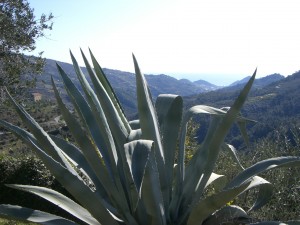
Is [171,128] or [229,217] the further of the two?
[171,128]

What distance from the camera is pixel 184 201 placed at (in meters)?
2.67

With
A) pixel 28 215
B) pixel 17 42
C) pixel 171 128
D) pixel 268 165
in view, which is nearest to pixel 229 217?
pixel 268 165

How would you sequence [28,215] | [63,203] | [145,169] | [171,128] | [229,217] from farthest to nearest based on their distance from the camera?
1. [171,128]
2. [229,217]
3. [63,203]
4. [28,215]
5. [145,169]

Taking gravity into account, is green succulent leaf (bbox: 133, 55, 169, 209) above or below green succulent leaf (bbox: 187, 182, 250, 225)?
above

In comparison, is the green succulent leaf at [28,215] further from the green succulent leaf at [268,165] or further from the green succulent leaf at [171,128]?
the green succulent leaf at [268,165]

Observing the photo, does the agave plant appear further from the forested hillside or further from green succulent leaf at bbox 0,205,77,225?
the forested hillside

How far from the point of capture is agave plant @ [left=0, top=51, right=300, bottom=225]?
2.30 m

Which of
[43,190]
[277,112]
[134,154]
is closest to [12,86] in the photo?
[43,190]

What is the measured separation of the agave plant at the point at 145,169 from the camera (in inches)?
90.4

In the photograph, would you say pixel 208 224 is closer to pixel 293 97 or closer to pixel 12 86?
pixel 12 86

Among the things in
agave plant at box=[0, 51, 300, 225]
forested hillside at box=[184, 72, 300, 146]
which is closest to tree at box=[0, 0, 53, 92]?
agave plant at box=[0, 51, 300, 225]

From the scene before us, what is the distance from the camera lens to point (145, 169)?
2.19 metres

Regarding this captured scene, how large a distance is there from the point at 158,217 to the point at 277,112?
10964 cm

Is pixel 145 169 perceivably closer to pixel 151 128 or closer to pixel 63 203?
pixel 151 128
